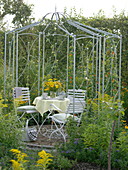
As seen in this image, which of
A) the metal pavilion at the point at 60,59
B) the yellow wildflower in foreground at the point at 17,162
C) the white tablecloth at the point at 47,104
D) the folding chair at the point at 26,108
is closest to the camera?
the yellow wildflower in foreground at the point at 17,162

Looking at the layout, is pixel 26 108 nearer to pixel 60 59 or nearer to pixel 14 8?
pixel 60 59

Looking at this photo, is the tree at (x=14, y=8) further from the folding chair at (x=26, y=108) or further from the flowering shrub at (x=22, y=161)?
the flowering shrub at (x=22, y=161)

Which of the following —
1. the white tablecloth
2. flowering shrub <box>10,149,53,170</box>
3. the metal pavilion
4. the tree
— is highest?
the tree

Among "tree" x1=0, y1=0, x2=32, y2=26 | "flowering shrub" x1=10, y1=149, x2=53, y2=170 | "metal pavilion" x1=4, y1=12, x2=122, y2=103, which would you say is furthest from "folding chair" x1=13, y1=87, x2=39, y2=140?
"tree" x1=0, y1=0, x2=32, y2=26

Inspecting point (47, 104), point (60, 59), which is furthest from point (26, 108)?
point (60, 59)

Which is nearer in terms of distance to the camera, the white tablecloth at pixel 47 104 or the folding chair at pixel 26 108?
the folding chair at pixel 26 108

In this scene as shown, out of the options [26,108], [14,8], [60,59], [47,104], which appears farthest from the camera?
[14,8]

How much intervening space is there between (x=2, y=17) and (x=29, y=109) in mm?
9581

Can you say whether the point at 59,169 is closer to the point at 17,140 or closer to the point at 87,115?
the point at 17,140

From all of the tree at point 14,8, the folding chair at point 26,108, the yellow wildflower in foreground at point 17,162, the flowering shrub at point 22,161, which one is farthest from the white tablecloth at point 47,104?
the tree at point 14,8

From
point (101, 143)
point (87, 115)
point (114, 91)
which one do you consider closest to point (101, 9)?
point (114, 91)

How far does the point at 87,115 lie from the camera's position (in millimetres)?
5234

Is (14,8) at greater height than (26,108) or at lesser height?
greater

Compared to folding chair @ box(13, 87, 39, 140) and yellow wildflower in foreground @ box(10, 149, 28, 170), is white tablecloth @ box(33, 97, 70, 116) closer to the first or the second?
folding chair @ box(13, 87, 39, 140)
